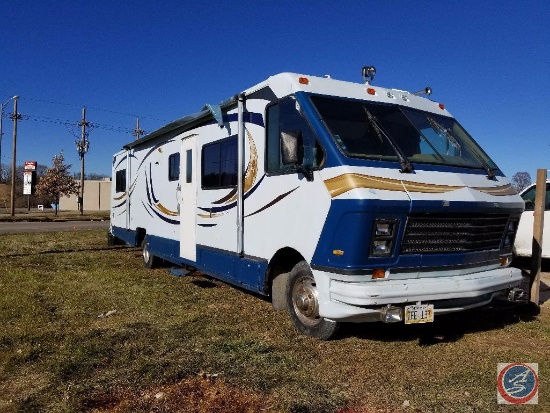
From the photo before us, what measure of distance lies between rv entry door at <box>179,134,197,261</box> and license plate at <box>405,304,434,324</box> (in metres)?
4.18

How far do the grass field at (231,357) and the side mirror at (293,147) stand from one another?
1.91m

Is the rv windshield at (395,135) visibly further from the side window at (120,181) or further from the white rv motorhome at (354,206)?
the side window at (120,181)

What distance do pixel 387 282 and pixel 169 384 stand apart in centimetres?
215

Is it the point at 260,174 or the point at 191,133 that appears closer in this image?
the point at 260,174

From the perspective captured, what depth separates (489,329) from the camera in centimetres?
582

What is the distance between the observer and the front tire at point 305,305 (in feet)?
16.9

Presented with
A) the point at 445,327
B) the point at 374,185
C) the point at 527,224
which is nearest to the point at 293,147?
the point at 374,185

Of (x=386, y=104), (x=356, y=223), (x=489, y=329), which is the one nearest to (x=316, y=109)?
(x=386, y=104)

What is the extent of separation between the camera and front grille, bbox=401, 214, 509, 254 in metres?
4.76

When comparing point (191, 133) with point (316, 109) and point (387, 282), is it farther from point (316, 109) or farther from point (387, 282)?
point (387, 282)

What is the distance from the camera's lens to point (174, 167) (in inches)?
357

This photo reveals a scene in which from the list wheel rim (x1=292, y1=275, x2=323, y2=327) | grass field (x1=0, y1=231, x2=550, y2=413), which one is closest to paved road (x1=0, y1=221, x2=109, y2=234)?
grass field (x1=0, y1=231, x2=550, y2=413)

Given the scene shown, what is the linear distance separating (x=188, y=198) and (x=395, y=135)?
13.3 ft

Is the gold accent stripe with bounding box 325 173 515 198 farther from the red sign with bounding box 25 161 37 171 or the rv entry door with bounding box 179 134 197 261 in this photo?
the red sign with bounding box 25 161 37 171
